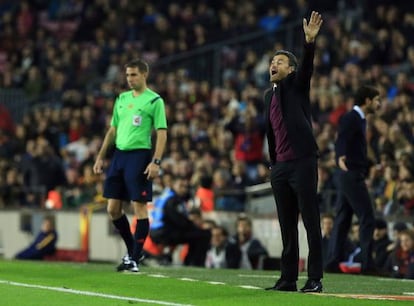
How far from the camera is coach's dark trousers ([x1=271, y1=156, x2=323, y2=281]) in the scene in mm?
12352

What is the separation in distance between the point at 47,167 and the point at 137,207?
13042 millimetres

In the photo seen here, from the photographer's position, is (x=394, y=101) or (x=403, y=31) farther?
(x=403, y=31)

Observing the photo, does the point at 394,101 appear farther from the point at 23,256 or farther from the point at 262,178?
the point at 23,256

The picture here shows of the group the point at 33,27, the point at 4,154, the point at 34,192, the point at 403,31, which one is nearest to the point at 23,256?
the point at 34,192

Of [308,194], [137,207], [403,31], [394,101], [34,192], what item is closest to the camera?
[308,194]

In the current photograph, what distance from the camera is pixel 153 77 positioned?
101 ft

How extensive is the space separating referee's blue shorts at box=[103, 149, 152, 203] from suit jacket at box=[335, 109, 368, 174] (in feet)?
7.68

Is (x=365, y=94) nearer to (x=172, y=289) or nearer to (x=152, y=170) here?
(x=152, y=170)

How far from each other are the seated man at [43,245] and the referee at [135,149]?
962 centimetres

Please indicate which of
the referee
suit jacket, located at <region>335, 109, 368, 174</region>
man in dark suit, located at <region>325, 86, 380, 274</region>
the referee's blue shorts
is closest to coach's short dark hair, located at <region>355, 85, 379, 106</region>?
man in dark suit, located at <region>325, 86, 380, 274</region>

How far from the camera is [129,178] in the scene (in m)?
14.9

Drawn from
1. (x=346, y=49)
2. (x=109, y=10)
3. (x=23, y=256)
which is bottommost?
(x=23, y=256)

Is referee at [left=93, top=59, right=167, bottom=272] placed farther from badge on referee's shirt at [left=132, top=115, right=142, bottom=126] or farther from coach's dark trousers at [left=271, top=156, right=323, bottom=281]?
coach's dark trousers at [left=271, top=156, right=323, bottom=281]

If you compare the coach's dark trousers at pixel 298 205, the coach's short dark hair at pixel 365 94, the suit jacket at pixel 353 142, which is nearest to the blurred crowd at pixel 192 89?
the suit jacket at pixel 353 142
